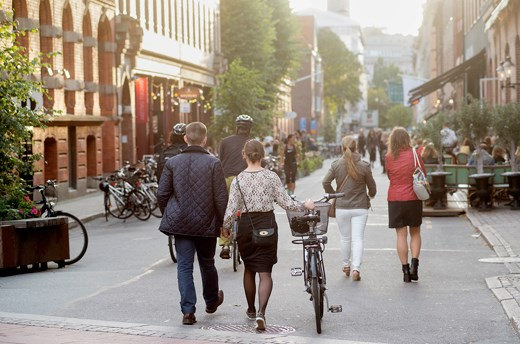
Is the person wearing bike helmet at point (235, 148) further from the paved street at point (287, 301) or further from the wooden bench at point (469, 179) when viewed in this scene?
the wooden bench at point (469, 179)

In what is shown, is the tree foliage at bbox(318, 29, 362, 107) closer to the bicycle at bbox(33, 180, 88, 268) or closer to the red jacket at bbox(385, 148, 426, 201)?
the bicycle at bbox(33, 180, 88, 268)

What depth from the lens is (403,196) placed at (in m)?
13.1

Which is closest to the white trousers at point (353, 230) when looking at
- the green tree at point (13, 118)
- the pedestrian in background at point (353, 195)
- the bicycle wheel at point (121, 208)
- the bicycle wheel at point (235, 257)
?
the pedestrian in background at point (353, 195)

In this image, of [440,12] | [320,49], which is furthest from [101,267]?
[320,49]

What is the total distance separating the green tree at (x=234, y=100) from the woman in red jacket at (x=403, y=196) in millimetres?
31052

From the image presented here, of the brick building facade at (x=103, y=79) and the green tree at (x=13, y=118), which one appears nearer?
the green tree at (x=13, y=118)

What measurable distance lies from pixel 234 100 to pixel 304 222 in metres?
34.5

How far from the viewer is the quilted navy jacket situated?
1034cm

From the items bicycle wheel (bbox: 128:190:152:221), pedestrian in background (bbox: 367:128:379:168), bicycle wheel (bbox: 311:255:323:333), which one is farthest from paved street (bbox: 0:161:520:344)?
pedestrian in background (bbox: 367:128:379:168)

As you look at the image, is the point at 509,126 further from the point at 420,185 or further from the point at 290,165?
the point at 420,185

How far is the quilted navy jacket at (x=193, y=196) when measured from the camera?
1034cm

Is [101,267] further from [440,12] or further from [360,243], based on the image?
[440,12]

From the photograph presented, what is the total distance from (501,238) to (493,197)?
7.02 metres

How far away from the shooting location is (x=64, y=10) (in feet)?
109
